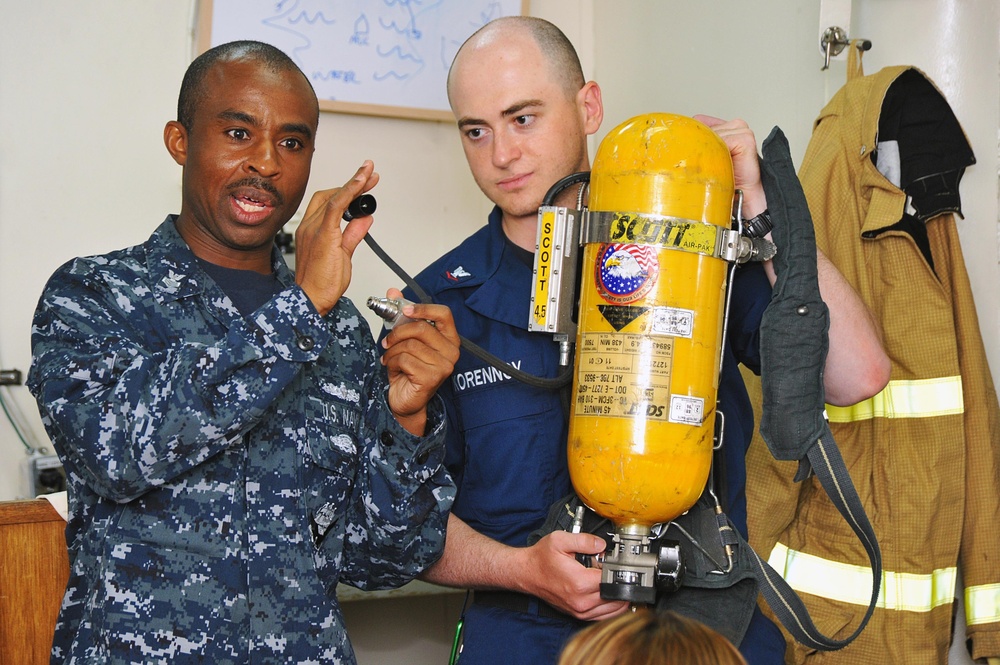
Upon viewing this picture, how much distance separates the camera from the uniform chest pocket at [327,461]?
6.82 ft

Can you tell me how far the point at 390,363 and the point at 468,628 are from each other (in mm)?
607

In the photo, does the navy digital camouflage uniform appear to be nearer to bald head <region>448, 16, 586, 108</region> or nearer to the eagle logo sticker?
the eagle logo sticker

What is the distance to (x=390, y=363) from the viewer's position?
205 cm

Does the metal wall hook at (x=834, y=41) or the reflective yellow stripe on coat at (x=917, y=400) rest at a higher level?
the metal wall hook at (x=834, y=41)

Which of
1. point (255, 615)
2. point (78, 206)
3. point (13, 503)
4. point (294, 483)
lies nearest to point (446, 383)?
point (294, 483)

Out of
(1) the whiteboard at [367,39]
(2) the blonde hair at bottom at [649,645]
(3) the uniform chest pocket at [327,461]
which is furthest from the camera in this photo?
(1) the whiteboard at [367,39]

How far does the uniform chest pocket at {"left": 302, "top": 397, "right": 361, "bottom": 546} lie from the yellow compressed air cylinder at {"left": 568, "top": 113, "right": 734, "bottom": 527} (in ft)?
1.67

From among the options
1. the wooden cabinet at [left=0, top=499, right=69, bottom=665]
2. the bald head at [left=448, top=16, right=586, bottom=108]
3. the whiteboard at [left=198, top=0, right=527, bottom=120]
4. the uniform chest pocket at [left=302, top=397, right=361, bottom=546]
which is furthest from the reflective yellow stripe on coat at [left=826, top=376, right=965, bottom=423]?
the wooden cabinet at [left=0, top=499, right=69, bottom=665]

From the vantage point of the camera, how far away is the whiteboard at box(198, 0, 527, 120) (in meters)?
3.15

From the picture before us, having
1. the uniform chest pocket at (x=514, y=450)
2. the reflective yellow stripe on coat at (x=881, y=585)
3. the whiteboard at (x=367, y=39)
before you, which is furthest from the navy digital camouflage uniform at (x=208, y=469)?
the whiteboard at (x=367, y=39)

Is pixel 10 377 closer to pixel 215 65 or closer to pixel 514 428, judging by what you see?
pixel 215 65

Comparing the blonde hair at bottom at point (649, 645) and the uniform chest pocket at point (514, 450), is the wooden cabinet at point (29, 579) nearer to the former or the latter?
the uniform chest pocket at point (514, 450)

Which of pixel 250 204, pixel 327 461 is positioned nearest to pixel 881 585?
pixel 327 461

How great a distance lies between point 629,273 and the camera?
1.85 m
